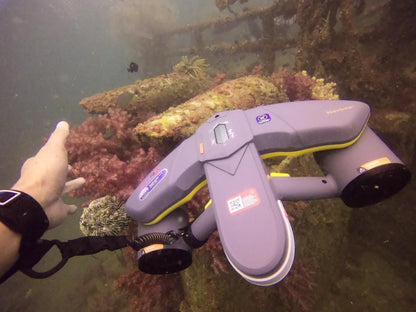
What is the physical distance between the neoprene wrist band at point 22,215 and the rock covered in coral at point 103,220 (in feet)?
4.14

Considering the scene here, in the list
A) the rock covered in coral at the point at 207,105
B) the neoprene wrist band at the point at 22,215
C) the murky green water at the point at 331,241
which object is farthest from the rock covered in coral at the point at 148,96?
the neoprene wrist band at the point at 22,215

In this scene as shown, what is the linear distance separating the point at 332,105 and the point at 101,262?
997 cm

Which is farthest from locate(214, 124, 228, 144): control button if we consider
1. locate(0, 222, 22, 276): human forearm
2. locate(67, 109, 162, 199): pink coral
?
locate(67, 109, 162, 199): pink coral

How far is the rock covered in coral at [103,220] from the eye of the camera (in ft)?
9.68

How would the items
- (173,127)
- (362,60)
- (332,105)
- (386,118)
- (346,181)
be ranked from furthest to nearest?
(362,60) < (386,118) < (173,127) < (332,105) < (346,181)

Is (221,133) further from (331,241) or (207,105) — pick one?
(331,241)

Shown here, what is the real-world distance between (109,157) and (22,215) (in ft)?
8.45

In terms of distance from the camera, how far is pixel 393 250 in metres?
4.78

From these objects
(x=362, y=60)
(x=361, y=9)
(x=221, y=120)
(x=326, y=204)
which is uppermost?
(x=221, y=120)

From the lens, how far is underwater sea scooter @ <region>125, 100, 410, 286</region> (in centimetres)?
167

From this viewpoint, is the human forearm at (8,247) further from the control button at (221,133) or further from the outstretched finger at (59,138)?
the control button at (221,133)

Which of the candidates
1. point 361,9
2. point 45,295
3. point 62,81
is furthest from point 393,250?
point 62,81

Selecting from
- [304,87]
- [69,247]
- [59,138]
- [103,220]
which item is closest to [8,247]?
[69,247]

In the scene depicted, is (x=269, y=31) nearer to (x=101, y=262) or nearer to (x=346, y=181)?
(x=346, y=181)
